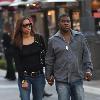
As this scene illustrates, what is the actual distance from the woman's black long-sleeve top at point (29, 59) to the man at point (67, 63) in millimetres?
374

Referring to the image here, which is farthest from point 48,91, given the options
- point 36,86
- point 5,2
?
point 5,2

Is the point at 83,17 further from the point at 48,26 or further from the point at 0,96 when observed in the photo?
the point at 48,26

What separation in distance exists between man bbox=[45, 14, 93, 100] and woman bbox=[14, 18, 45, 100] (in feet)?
1.30

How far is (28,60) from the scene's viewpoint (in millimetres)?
7695

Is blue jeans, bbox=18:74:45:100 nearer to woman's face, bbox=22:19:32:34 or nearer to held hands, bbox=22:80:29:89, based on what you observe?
held hands, bbox=22:80:29:89

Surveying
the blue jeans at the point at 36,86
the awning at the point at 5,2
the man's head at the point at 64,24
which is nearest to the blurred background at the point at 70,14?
the awning at the point at 5,2

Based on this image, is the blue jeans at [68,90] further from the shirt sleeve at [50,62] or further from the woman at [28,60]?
the woman at [28,60]

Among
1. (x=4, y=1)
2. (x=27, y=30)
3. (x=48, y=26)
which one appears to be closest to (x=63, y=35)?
(x=27, y=30)

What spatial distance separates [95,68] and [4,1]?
1105 cm

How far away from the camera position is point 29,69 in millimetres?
7691

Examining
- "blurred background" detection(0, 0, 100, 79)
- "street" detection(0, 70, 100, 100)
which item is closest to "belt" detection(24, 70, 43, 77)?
"street" detection(0, 70, 100, 100)

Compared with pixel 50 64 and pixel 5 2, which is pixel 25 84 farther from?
pixel 5 2

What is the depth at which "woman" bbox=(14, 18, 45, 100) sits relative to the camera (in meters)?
7.68

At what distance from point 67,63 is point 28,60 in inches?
31.0
